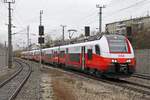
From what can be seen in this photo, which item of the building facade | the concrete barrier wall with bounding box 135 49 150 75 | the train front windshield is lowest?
the concrete barrier wall with bounding box 135 49 150 75

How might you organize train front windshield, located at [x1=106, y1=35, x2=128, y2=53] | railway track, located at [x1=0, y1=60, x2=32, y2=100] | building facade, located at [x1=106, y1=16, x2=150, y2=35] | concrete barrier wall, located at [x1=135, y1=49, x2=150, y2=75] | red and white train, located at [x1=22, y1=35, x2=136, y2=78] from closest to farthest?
1. railway track, located at [x1=0, y1=60, x2=32, y2=100]
2. red and white train, located at [x1=22, y1=35, x2=136, y2=78]
3. train front windshield, located at [x1=106, y1=35, x2=128, y2=53]
4. concrete barrier wall, located at [x1=135, y1=49, x2=150, y2=75]
5. building facade, located at [x1=106, y1=16, x2=150, y2=35]

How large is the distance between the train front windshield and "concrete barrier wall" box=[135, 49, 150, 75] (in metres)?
10.1

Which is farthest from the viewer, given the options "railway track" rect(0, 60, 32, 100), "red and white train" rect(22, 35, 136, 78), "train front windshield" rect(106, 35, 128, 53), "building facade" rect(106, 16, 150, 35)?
"building facade" rect(106, 16, 150, 35)

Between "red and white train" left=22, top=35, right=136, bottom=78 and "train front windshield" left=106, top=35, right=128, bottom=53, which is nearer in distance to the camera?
"red and white train" left=22, top=35, right=136, bottom=78

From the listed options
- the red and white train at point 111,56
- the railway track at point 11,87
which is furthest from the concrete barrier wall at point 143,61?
the railway track at point 11,87

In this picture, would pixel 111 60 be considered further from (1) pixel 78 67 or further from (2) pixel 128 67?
(1) pixel 78 67

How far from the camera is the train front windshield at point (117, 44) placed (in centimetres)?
2488

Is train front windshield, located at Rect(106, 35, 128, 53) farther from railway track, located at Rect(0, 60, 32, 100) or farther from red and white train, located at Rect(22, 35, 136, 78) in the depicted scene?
railway track, located at Rect(0, 60, 32, 100)

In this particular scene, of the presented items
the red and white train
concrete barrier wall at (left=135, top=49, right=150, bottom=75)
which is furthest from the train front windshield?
concrete barrier wall at (left=135, top=49, right=150, bottom=75)

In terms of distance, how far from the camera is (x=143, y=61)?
36.1 metres

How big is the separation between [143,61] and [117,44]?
11529 millimetres

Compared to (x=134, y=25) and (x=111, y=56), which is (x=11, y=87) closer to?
(x=111, y=56)

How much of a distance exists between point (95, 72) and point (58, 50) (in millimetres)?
20919

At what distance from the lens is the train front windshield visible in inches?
979
